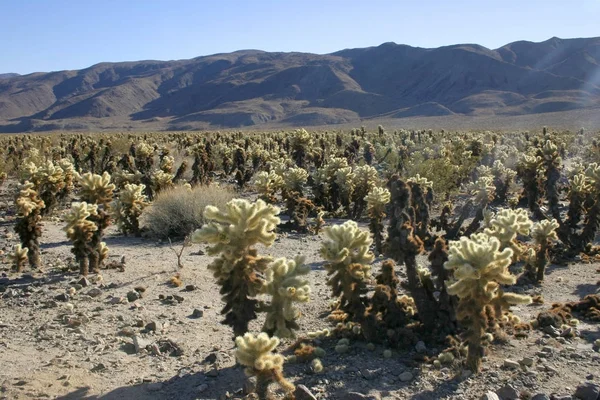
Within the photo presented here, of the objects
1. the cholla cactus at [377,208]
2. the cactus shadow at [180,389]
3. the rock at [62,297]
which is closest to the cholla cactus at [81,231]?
the rock at [62,297]

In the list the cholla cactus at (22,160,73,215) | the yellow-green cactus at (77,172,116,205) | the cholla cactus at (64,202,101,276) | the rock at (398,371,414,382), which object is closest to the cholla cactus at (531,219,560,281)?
the rock at (398,371,414,382)

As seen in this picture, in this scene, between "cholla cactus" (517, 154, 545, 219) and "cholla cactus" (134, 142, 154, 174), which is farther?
"cholla cactus" (134, 142, 154, 174)

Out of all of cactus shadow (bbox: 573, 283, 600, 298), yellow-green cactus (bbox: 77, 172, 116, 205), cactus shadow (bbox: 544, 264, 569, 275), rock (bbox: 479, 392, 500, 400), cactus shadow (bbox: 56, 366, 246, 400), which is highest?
yellow-green cactus (bbox: 77, 172, 116, 205)

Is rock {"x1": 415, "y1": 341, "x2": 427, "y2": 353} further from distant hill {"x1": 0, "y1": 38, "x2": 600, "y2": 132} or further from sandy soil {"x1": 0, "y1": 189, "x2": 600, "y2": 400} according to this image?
distant hill {"x1": 0, "y1": 38, "x2": 600, "y2": 132}

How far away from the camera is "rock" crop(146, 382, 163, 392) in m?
5.31

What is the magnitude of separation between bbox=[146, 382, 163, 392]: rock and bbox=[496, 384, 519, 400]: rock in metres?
3.20

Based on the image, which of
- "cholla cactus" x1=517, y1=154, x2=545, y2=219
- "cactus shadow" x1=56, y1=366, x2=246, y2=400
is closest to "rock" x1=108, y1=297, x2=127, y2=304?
"cactus shadow" x1=56, y1=366, x2=246, y2=400

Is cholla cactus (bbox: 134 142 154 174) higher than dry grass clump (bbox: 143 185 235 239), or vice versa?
cholla cactus (bbox: 134 142 154 174)

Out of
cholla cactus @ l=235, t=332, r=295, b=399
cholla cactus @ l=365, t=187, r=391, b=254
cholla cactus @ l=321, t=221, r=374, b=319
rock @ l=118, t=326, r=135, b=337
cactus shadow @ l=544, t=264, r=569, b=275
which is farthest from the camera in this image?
cholla cactus @ l=365, t=187, r=391, b=254

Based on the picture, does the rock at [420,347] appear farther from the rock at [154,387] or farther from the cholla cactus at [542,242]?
the cholla cactus at [542,242]

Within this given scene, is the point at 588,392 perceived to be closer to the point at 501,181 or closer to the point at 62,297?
the point at 62,297

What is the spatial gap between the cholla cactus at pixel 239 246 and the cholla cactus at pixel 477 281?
1812mm

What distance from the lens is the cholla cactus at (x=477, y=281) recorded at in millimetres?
5078

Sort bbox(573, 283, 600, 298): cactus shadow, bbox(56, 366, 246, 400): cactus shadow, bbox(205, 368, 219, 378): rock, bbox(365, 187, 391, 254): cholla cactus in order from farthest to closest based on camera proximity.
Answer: bbox(365, 187, 391, 254): cholla cactus, bbox(573, 283, 600, 298): cactus shadow, bbox(205, 368, 219, 378): rock, bbox(56, 366, 246, 400): cactus shadow
